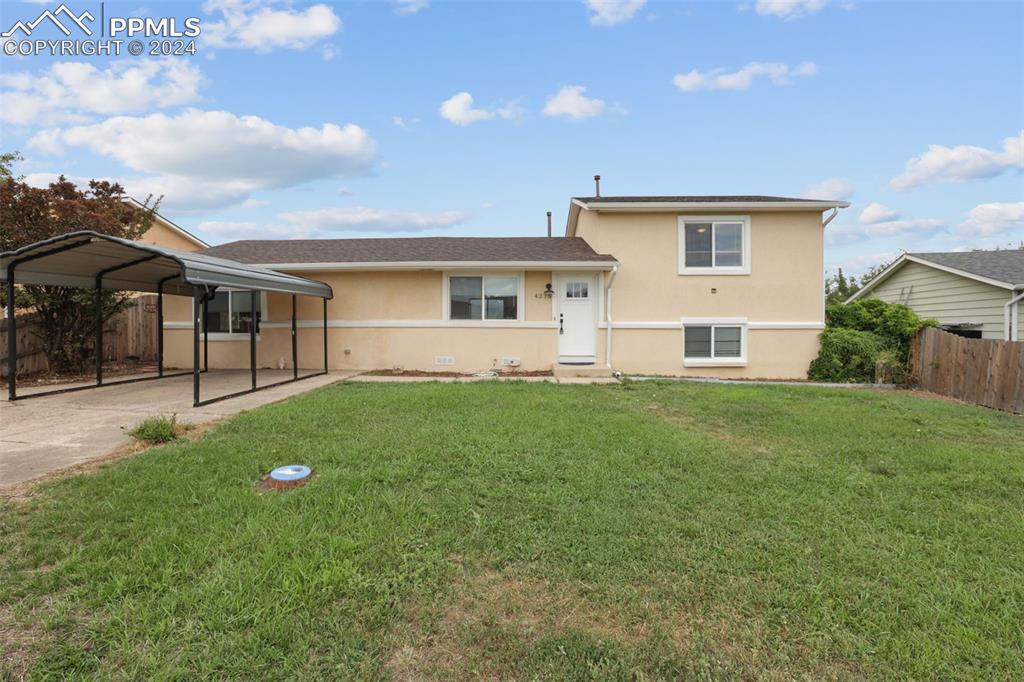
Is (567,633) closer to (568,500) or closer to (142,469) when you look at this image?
(568,500)

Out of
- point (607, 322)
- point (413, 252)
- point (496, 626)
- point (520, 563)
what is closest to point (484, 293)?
point (413, 252)

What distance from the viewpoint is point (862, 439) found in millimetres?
5391

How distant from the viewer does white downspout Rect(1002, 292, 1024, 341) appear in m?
11.6

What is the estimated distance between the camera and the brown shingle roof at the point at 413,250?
36.8ft

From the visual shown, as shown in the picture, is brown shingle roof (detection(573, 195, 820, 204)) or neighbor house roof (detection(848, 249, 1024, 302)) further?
neighbor house roof (detection(848, 249, 1024, 302))

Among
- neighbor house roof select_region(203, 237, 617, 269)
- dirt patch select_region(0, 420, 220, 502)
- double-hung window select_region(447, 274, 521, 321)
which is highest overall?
neighbor house roof select_region(203, 237, 617, 269)

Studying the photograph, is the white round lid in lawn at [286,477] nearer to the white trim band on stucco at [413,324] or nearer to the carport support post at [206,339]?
the white trim band on stucco at [413,324]

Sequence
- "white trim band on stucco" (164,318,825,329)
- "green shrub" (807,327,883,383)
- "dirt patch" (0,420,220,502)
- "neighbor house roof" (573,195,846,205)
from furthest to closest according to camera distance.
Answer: "white trim band on stucco" (164,318,825,329)
"neighbor house roof" (573,195,846,205)
"green shrub" (807,327,883,383)
"dirt patch" (0,420,220,502)

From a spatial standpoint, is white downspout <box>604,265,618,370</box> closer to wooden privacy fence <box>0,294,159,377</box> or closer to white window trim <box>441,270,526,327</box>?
white window trim <box>441,270,526,327</box>

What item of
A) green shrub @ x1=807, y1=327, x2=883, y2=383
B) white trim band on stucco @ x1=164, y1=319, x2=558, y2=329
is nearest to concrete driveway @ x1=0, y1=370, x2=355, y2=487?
white trim band on stucco @ x1=164, y1=319, x2=558, y2=329

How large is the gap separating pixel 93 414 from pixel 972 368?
1433cm

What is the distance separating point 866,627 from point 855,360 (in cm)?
1056
